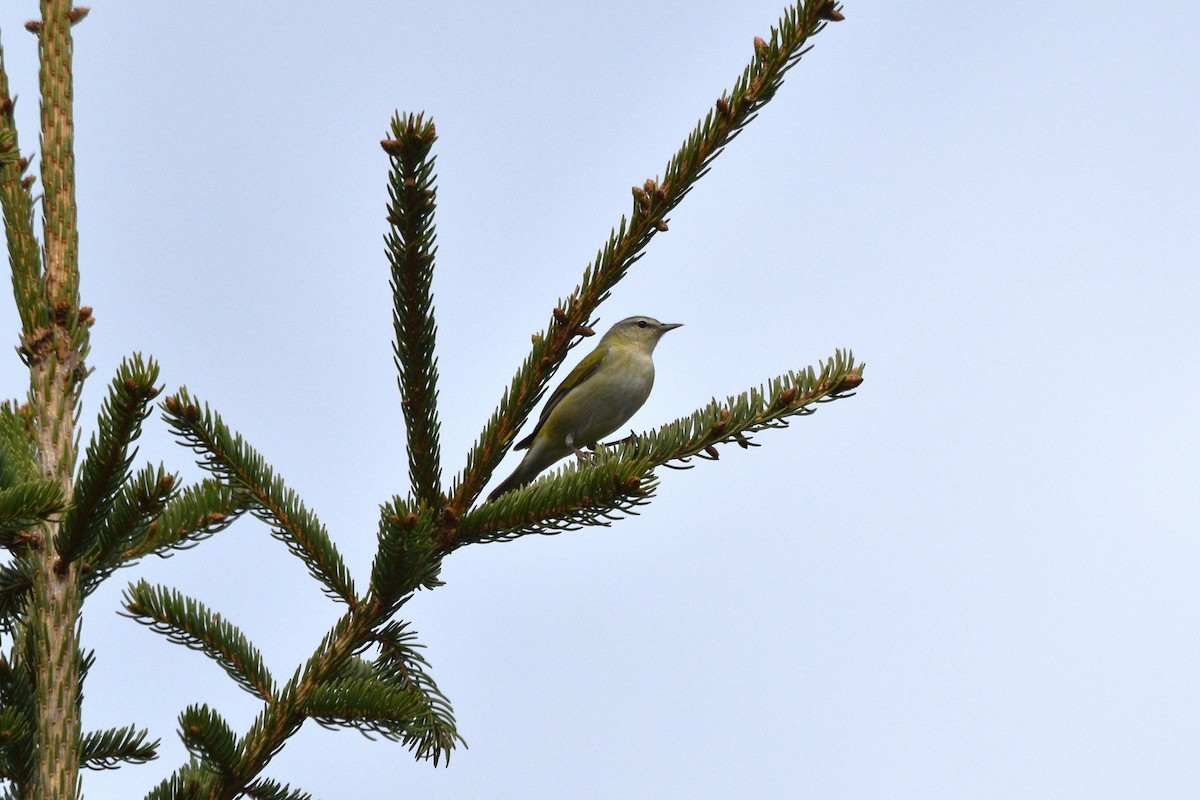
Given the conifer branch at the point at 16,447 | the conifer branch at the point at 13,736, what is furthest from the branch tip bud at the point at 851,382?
the conifer branch at the point at 13,736

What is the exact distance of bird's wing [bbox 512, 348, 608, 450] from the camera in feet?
25.5

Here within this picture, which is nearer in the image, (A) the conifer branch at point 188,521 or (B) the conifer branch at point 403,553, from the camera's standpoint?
(B) the conifer branch at point 403,553

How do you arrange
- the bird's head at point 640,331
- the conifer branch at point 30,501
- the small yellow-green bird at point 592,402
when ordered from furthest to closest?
the bird's head at point 640,331
the small yellow-green bird at point 592,402
the conifer branch at point 30,501

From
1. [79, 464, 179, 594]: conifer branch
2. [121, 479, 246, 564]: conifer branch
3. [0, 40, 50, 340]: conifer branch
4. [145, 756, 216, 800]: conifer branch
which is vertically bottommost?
[145, 756, 216, 800]: conifer branch

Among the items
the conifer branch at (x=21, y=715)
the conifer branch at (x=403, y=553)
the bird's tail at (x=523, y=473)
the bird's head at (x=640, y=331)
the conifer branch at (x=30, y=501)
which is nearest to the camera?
the conifer branch at (x=30, y=501)

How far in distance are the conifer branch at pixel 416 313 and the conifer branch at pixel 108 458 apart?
67 centimetres

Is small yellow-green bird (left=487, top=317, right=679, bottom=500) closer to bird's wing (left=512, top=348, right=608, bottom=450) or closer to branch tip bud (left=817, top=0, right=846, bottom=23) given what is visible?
bird's wing (left=512, top=348, right=608, bottom=450)

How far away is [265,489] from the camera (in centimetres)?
306

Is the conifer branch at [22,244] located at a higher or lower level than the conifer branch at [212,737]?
higher

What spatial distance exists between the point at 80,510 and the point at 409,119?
1329mm

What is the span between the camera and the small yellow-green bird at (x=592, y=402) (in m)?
7.58

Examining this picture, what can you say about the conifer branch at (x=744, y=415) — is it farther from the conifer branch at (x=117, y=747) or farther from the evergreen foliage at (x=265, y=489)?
the conifer branch at (x=117, y=747)

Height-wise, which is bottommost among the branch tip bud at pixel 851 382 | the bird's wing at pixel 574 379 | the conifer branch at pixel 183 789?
the conifer branch at pixel 183 789

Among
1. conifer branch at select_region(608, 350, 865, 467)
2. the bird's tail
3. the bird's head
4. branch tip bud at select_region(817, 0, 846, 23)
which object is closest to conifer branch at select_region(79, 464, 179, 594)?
conifer branch at select_region(608, 350, 865, 467)
